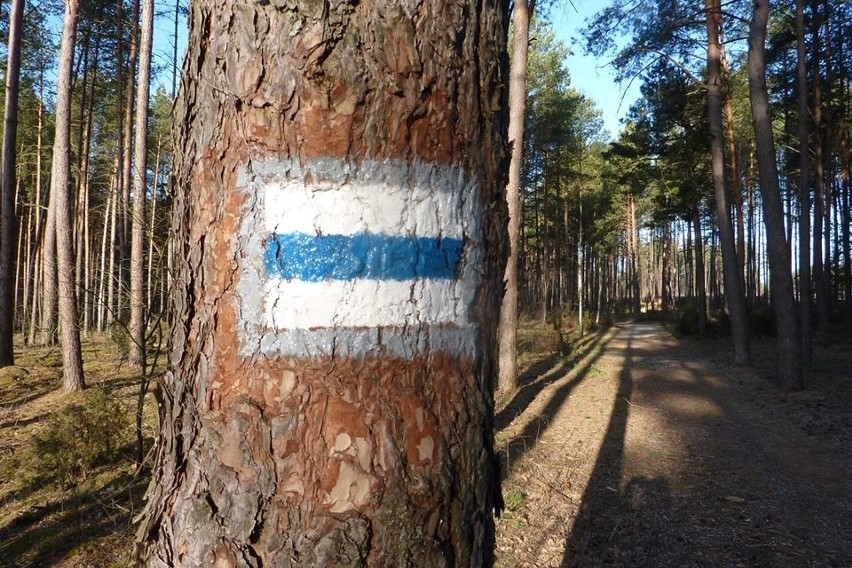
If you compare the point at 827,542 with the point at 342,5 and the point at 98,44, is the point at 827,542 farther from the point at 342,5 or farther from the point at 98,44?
the point at 98,44

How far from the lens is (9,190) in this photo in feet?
41.3

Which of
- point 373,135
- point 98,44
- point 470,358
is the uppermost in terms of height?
point 98,44

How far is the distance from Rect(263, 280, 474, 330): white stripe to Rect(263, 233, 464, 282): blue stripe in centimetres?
1

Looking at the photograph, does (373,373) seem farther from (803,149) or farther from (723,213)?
(803,149)

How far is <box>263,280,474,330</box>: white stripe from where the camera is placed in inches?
33.5

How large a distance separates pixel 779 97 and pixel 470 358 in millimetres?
27132

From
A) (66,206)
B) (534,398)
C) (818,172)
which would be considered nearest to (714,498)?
(534,398)

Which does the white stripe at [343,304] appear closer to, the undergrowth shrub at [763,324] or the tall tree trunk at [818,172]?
the tall tree trunk at [818,172]

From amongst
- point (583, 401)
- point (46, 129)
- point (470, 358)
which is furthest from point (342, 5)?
point (46, 129)

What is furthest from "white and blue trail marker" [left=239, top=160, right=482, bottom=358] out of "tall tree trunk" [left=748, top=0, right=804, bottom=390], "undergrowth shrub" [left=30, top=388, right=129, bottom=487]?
"tall tree trunk" [left=748, top=0, right=804, bottom=390]

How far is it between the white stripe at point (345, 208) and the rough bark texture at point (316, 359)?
23mm

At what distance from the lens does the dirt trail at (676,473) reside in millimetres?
4578

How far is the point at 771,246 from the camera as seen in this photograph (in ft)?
35.6

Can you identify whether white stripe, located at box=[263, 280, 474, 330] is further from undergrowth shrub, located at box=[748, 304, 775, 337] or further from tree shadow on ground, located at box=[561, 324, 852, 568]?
undergrowth shrub, located at box=[748, 304, 775, 337]
